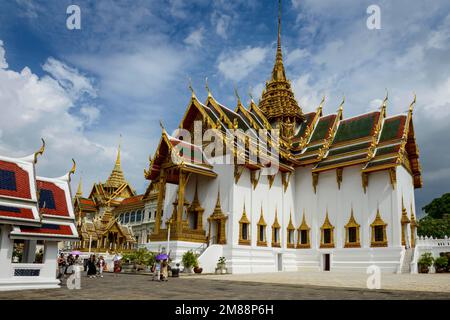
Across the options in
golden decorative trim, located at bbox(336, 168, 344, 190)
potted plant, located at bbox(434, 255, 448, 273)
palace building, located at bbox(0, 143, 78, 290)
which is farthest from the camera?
golden decorative trim, located at bbox(336, 168, 344, 190)

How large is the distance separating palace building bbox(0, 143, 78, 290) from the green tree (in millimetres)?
45913

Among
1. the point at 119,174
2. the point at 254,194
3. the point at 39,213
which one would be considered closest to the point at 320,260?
the point at 254,194

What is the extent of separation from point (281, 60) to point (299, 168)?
1476cm

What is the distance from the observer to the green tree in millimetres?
48500

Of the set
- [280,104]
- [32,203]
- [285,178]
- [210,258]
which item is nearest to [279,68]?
[280,104]

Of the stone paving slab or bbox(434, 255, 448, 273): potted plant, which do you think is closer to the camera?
the stone paving slab

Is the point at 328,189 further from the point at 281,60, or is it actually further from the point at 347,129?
the point at 281,60

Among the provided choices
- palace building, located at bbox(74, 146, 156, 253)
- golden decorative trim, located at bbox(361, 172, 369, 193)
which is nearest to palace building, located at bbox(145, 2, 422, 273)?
golden decorative trim, located at bbox(361, 172, 369, 193)

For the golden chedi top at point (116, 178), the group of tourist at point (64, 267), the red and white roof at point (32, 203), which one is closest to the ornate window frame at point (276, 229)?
the group of tourist at point (64, 267)

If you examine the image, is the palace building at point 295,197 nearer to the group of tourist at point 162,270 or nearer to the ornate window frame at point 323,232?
the ornate window frame at point 323,232

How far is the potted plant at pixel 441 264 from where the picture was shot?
21.4 m

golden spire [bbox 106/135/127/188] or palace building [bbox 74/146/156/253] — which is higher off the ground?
golden spire [bbox 106/135/127/188]

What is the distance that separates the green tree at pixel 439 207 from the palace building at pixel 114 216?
33.0m

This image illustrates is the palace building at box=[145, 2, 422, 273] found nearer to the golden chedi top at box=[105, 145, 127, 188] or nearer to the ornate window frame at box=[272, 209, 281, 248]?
the ornate window frame at box=[272, 209, 281, 248]
